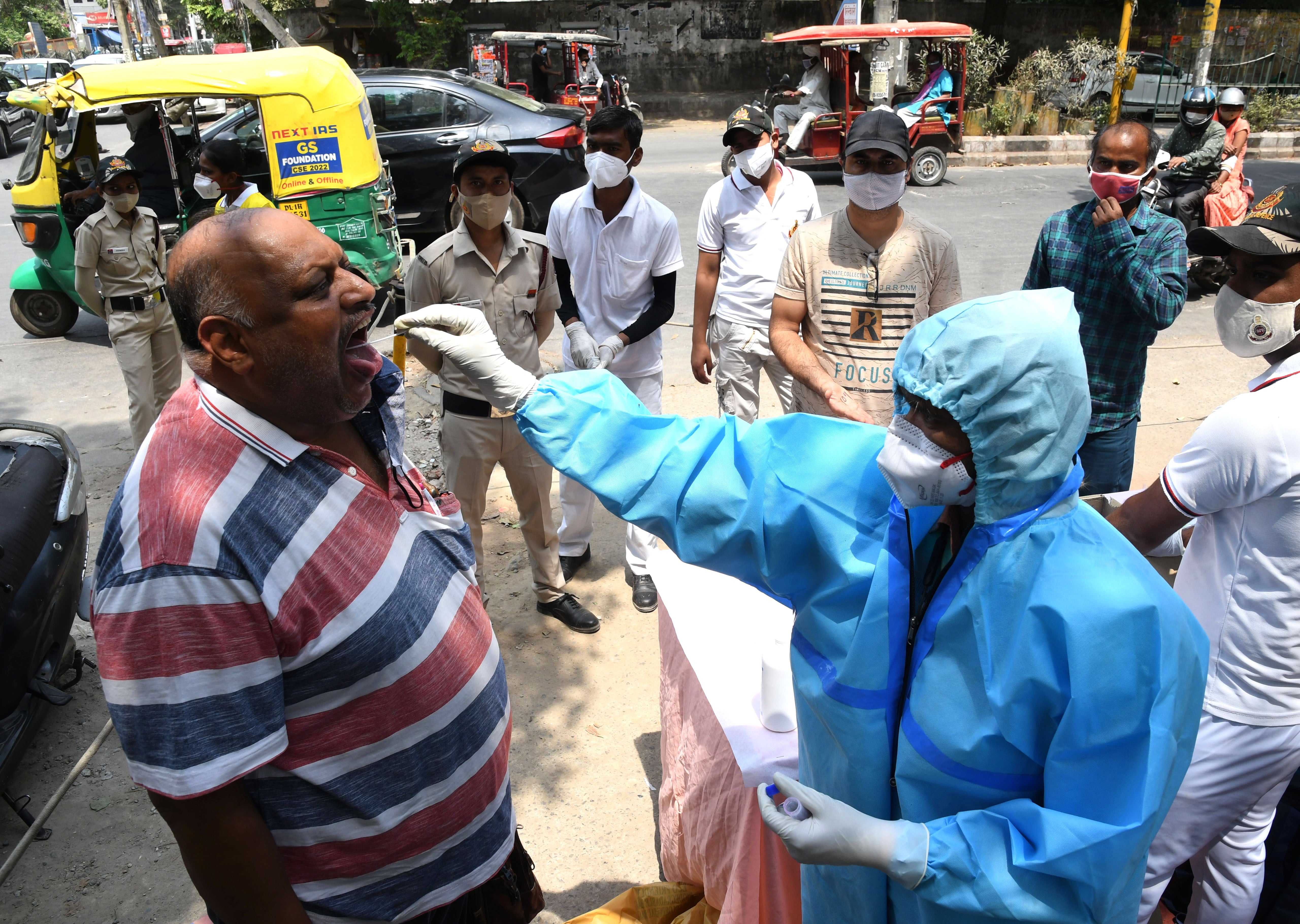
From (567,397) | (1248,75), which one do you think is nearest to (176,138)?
(567,397)

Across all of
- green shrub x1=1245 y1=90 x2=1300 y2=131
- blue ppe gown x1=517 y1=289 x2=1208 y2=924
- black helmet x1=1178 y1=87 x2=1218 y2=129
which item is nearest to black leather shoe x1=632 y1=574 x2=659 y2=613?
blue ppe gown x1=517 y1=289 x2=1208 y2=924

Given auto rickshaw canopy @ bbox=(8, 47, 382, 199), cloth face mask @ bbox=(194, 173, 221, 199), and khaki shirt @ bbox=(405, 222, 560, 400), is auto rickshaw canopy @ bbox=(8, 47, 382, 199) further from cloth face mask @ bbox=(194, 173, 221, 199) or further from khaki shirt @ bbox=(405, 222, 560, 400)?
khaki shirt @ bbox=(405, 222, 560, 400)

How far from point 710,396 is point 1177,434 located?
112 inches

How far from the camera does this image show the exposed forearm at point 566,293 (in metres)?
4.12

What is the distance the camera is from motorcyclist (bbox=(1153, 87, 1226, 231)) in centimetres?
789

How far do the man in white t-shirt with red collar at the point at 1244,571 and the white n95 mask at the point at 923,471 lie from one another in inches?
34.7

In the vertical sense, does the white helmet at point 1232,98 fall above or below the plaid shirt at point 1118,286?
above

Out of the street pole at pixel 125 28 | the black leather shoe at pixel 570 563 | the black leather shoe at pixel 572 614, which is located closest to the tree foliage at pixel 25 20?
the street pole at pixel 125 28

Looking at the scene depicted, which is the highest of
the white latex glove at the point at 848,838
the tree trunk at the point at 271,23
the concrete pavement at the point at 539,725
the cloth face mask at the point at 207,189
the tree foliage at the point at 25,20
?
the tree foliage at the point at 25,20

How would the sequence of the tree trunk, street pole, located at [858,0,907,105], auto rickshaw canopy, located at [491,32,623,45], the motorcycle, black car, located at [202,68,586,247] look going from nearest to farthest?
the motorcycle < black car, located at [202,68,586,247] < street pole, located at [858,0,907,105] < auto rickshaw canopy, located at [491,32,623,45] < the tree trunk

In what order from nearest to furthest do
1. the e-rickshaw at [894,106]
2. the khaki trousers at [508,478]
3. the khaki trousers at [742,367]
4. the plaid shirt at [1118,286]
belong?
the plaid shirt at [1118,286], the khaki trousers at [508,478], the khaki trousers at [742,367], the e-rickshaw at [894,106]

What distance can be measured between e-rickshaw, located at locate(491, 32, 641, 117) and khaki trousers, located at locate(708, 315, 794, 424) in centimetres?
1214

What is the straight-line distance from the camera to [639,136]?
437 centimetres

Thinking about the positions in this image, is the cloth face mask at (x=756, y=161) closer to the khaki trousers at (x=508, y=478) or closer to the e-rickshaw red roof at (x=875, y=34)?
the khaki trousers at (x=508, y=478)
